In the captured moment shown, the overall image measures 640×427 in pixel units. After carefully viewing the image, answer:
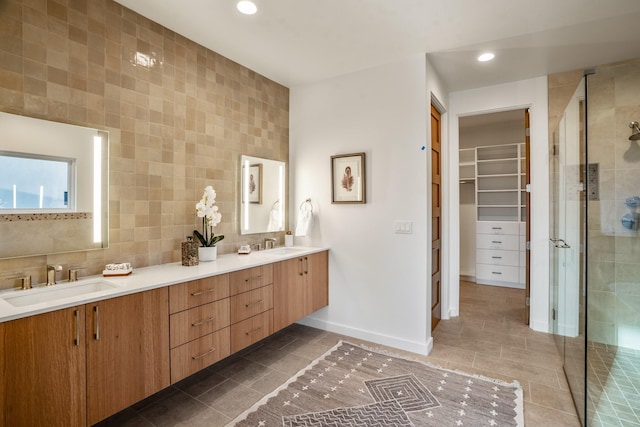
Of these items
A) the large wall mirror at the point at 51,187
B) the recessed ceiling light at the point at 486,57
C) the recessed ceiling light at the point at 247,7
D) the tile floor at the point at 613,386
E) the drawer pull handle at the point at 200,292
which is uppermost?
the recessed ceiling light at the point at 486,57

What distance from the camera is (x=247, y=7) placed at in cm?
215

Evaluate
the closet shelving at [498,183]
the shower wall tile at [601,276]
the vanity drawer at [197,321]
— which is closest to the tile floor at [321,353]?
the vanity drawer at [197,321]

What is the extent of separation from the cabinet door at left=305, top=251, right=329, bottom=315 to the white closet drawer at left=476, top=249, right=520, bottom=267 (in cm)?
315

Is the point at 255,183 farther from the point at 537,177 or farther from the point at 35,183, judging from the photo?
the point at 537,177

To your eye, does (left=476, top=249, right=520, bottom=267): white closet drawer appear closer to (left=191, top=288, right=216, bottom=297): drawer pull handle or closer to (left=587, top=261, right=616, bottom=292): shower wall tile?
(left=587, top=261, right=616, bottom=292): shower wall tile

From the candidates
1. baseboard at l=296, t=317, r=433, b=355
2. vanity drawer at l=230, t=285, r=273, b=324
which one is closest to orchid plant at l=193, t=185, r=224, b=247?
vanity drawer at l=230, t=285, r=273, b=324

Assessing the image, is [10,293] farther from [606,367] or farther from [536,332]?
[536,332]

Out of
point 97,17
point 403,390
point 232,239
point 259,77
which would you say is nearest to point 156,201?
point 232,239

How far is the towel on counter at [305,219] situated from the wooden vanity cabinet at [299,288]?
346mm

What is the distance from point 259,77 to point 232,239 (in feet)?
5.67

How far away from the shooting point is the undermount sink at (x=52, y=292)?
1605 mm

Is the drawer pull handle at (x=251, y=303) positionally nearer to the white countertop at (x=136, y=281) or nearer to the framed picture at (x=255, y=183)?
the white countertop at (x=136, y=281)

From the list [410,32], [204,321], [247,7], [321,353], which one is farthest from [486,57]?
[204,321]

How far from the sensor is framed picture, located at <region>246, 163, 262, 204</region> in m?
3.15
